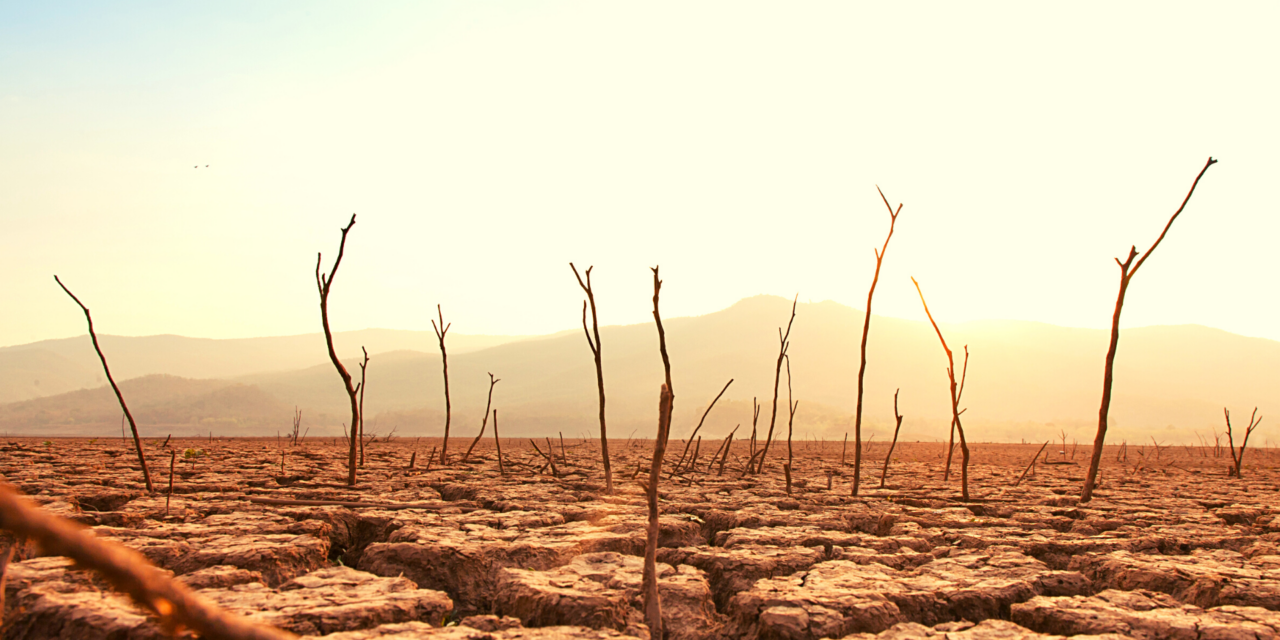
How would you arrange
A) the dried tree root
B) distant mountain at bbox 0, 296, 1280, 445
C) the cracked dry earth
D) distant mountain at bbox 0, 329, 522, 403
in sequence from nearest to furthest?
1. the dried tree root
2. the cracked dry earth
3. distant mountain at bbox 0, 296, 1280, 445
4. distant mountain at bbox 0, 329, 522, 403

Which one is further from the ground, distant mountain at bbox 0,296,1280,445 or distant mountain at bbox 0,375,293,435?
distant mountain at bbox 0,296,1280,445

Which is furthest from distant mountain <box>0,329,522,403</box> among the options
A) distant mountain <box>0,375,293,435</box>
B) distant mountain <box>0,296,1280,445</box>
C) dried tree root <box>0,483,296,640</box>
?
dried tree root <box>0,483,296,640</box>

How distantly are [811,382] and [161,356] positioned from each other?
13534 centimetres

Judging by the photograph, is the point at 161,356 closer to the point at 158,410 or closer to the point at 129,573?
the point at 158,410

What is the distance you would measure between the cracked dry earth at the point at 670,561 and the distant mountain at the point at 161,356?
9875 cm

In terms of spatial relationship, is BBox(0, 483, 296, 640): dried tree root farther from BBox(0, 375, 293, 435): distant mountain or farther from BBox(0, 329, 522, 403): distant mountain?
BBox(0, 329, 522, 403): distant mountain

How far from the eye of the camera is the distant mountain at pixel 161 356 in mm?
97062

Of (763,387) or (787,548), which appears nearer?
(787,548)

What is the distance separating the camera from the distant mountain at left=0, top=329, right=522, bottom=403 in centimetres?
9706

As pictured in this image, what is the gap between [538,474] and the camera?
7.28m

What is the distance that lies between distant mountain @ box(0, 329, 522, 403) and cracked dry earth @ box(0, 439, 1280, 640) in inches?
3888

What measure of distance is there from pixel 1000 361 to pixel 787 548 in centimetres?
8904

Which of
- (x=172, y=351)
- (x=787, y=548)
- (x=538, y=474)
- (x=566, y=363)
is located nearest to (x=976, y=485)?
(x=787, y=548)

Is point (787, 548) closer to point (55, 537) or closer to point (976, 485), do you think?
point (55, 537)
